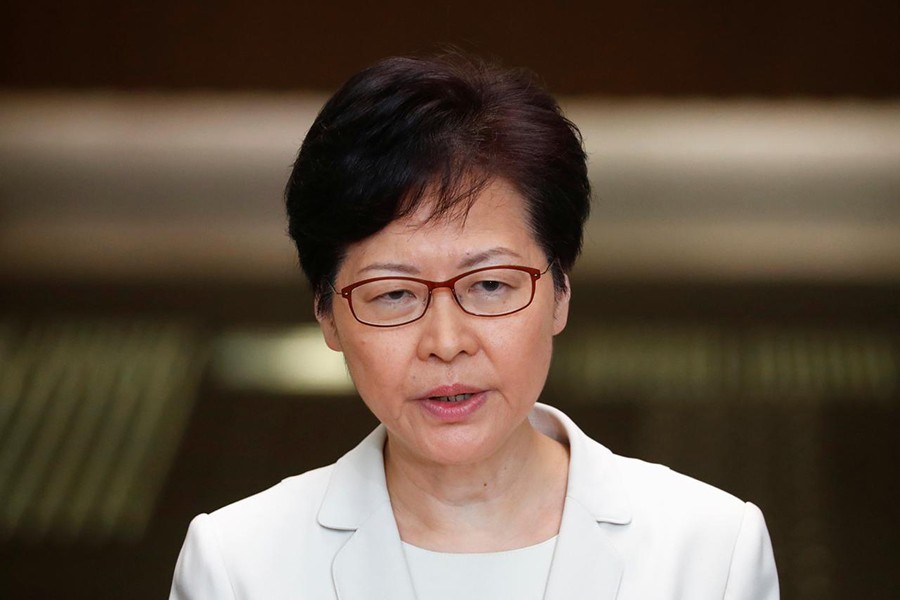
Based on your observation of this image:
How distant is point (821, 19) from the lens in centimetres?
356

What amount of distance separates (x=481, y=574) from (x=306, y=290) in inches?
71.6

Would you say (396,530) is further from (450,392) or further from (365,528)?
(450,392)

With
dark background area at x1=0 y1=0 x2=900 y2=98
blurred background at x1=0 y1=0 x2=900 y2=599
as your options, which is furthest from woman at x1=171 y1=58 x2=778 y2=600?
dark background area at x1=0 y1=0 x2=900 y2=98

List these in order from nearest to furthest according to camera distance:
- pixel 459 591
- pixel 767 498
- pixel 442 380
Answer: pixel 442 380 → pixel 459 591 → pixel 767 498

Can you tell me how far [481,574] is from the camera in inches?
74.7

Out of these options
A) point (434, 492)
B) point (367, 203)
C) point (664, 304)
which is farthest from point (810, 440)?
point (367, 203)

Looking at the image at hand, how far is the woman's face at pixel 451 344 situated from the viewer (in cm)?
176

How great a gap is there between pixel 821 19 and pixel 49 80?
6.27 ft

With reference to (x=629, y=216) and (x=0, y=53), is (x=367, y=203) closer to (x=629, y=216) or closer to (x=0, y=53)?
(x=629, y=216)

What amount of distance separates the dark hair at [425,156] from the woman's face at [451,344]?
2cm

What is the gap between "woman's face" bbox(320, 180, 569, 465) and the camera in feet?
5.79

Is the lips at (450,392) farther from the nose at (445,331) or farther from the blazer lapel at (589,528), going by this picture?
the blazer lapel at (589,528)

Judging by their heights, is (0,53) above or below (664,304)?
above

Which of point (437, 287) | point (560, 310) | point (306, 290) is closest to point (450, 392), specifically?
point (437, 287)
